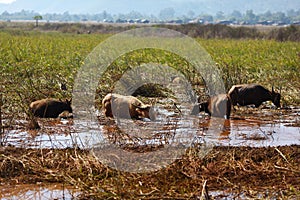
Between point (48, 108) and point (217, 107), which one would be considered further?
point (217, 107)

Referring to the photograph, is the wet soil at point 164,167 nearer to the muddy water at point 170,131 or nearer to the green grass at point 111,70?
the muddy water at point 170,131

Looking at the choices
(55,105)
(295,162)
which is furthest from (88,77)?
(295,162)

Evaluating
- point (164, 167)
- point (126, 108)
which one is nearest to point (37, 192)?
point (164, 167)

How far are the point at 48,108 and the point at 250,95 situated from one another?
4.23m

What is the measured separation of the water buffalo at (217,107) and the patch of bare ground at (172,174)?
3308mm

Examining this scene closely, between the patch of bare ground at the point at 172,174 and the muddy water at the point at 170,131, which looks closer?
the patch of bare ground at the point at 172,174

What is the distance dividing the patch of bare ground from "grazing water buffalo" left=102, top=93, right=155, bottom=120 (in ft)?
10.6

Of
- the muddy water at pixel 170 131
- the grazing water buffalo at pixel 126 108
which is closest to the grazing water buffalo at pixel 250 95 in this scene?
the muddy water at pixel 170 131

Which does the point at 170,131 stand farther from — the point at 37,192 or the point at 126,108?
the point at 37,192

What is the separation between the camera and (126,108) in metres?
11.0

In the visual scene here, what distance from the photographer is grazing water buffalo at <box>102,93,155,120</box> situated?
10.9 meters

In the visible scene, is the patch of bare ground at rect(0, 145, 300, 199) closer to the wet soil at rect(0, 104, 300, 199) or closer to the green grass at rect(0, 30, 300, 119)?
the wet soil at rect(0, 104, 300, 199)

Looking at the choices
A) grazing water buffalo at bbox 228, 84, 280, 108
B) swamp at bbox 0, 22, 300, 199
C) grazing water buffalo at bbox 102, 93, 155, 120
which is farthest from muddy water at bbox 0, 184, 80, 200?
grazing water buffalo at bbox 228, 84, 280, 108

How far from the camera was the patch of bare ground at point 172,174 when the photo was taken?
249 inches
